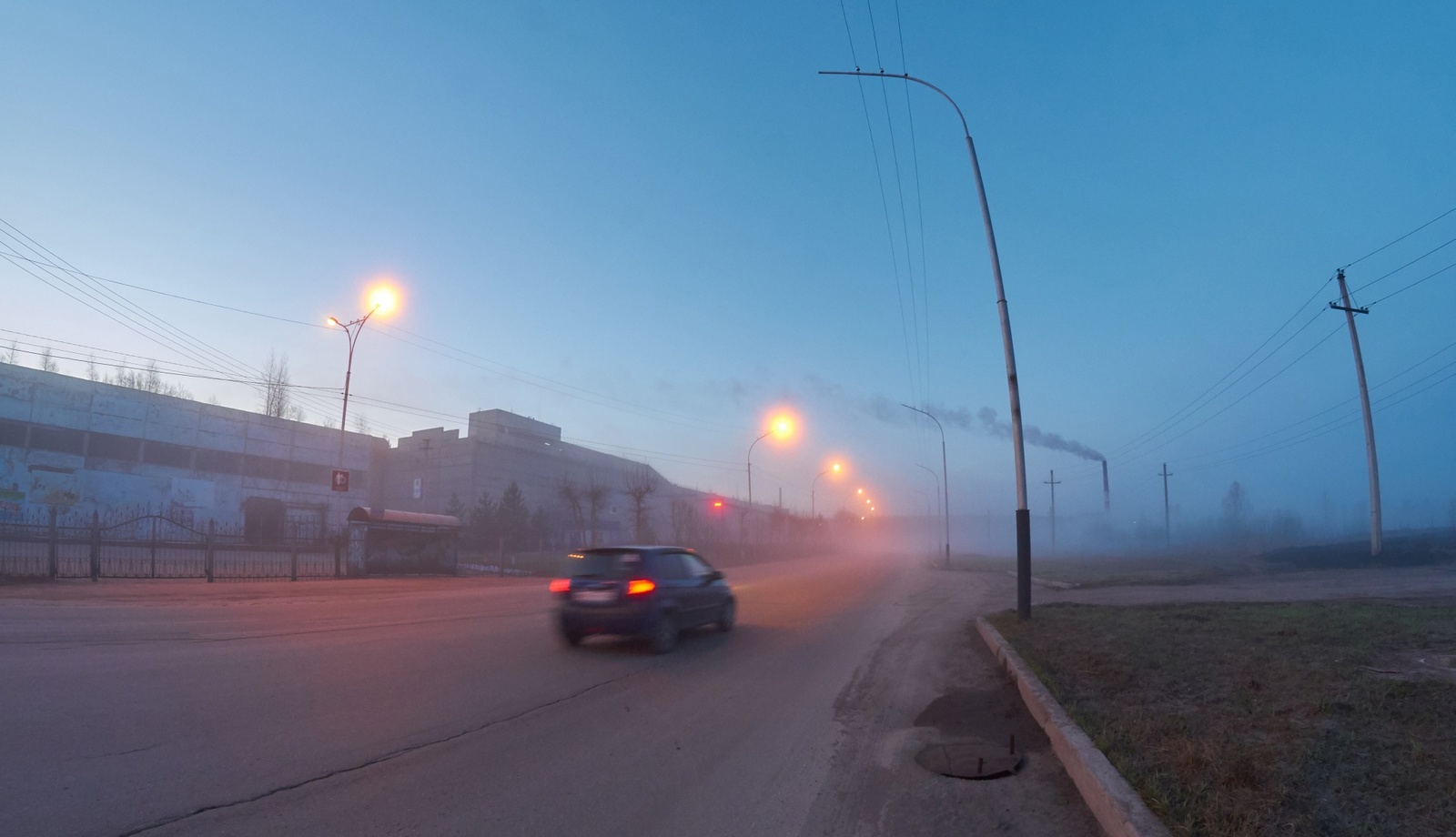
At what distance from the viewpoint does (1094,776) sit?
5.26 m

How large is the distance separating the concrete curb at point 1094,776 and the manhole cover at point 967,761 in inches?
16.7

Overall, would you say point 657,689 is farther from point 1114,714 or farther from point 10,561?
point 10,561

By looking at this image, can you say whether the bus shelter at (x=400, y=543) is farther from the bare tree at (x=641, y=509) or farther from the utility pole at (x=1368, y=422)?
the utility pole at (x=1368, y=422)

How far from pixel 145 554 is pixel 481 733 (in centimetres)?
3327

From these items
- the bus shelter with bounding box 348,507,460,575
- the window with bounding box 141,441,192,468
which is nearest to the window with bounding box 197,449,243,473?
the window with bounding box 141,441,192,468

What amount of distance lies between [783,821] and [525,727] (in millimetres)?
2894

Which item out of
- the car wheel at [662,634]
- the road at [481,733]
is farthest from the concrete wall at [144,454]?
the car wheel at [662,634]

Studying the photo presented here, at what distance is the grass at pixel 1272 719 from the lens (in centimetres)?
461

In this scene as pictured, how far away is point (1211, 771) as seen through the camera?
5.32m

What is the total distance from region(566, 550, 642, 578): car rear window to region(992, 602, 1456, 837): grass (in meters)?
5.39

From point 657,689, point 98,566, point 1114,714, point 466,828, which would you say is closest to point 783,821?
point 466,828

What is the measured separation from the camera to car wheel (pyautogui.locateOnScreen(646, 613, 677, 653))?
11577 millimetres

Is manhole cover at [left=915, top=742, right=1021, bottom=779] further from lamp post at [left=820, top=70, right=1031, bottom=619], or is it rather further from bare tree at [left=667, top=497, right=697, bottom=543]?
bare tree at [left=667, top=497, right=697, bottom=543]

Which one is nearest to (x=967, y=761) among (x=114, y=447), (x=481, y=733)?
(x=481, y=733)
